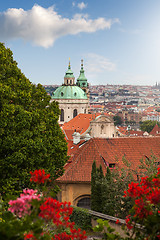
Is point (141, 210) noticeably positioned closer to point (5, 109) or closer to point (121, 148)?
point (5, 109)

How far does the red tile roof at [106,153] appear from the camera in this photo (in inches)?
872

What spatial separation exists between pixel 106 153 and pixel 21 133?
30.5 feet

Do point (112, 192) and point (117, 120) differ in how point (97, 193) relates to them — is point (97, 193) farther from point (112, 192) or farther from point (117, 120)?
point (117, 120)

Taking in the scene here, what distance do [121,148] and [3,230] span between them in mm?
20529

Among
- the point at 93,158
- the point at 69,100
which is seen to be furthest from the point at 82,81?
the point at 93,158

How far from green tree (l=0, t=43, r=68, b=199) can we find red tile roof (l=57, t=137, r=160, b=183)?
3.85m

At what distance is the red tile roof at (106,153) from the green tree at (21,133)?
3852mm

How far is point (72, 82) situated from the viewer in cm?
8744

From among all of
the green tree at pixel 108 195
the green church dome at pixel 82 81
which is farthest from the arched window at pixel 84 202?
the green church dome at pixel 82 81

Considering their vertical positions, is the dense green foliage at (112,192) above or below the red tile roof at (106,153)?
below

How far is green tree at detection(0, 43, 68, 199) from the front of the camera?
15.4 m

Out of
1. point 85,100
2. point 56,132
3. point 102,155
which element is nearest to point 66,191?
point 102,155

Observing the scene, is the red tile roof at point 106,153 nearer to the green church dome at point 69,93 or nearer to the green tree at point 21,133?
the green tree at point 21,133

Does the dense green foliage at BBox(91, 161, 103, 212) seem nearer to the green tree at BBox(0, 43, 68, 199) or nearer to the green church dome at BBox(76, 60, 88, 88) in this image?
the green tree at BBox(0, 43, 68, 199)
